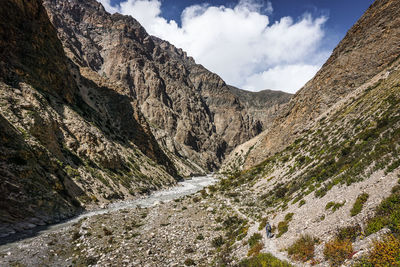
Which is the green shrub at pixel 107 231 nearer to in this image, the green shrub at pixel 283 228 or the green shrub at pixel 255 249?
the green shrub at pixel 255 249

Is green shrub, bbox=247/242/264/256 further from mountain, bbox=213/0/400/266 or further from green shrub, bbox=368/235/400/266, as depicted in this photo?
green shrub, bbox=368/235/400/266

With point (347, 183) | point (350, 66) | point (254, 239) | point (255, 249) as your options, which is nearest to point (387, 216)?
point (347, 183)

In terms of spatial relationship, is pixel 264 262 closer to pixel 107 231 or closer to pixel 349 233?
pixel 349 233

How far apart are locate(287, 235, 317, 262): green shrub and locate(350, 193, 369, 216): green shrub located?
2.19 m

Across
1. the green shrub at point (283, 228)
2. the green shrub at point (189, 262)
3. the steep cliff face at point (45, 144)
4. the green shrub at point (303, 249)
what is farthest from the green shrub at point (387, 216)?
the steep cliff face at point (45, 144)

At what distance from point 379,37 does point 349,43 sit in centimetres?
749

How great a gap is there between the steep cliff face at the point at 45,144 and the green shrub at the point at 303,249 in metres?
22.3

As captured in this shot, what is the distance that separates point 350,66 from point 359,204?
43.1 m

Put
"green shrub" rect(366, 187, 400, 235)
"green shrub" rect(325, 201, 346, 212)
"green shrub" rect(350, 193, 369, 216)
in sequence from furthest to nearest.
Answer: "green shrub" rect(325, 201, 346, 212) → "green shrub" rect(350, 193, 369, 216) → "green shrub" rect(366, 187, 400, 235)

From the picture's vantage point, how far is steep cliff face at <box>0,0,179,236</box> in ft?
72.9

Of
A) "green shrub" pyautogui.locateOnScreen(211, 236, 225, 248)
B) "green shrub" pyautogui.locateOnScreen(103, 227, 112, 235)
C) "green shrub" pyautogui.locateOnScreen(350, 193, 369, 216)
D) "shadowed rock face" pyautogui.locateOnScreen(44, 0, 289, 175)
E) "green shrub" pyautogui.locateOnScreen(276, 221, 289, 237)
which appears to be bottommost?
"green shrub" pyautogui.locateOnScreen(211, 236, 225, 248)

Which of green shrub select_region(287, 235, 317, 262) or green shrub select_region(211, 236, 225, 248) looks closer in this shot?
green shrub select_region(287, 235, 317, 262)

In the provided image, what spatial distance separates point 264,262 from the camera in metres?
9.92

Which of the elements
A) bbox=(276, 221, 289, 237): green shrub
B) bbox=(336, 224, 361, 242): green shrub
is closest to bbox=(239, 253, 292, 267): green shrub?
bbox=(276, 221, 289, 237): green shrub
